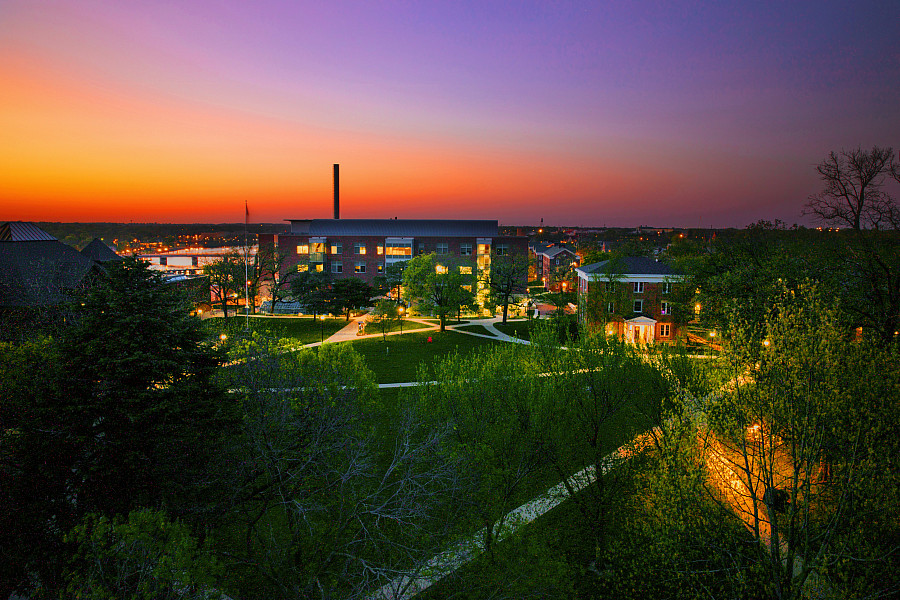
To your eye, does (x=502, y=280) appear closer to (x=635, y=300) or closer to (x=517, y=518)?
(x=635, y=300)

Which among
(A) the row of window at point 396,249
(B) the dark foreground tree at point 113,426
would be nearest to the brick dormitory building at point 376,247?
(A) the row of window at point 396,249

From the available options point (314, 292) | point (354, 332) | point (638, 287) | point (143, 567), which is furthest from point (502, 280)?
point (143, 567)

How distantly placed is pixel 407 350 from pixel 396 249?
40.0m

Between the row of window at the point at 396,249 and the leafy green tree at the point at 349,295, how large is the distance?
22949mm

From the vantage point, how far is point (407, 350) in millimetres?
42500

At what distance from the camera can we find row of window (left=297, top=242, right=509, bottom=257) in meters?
79.8

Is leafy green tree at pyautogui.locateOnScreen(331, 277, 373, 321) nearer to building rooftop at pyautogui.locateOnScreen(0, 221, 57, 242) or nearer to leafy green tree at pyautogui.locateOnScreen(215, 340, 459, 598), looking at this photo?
building rooftop at pyautogui.locateOnScreen(0, 221, 57, 242)

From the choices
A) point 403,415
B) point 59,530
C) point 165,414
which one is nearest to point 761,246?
point 403,415

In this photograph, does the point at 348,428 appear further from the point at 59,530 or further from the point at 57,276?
the point at 57,276

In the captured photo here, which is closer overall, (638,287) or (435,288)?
(638,287)

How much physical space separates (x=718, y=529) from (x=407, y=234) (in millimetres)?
74123

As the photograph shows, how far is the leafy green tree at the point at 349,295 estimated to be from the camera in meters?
55.8

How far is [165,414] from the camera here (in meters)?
13.6

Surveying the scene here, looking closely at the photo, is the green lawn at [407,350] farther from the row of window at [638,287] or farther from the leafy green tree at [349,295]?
the row of window at [638,287]
